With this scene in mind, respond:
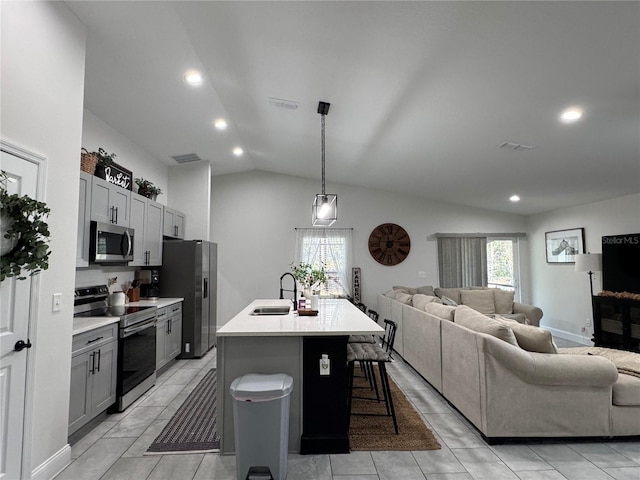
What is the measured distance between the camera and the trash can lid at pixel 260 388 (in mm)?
2062

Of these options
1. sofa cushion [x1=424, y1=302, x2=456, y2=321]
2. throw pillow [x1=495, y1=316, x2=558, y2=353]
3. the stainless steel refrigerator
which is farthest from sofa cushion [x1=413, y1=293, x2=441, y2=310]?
the stainless steel refrigerator

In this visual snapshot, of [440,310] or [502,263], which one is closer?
[440,310]

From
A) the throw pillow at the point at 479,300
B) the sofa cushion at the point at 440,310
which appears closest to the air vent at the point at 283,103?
the sofa cushion at the point at 440,310

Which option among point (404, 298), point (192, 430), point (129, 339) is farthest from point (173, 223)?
point (404, 298)

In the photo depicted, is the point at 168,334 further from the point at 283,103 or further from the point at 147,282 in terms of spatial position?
the point at 283,103

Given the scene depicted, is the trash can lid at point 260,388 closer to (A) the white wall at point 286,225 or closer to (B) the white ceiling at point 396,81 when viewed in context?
(B) the white ceiling at point 396,81

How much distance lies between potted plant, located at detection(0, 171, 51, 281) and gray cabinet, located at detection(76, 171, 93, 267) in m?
1.28

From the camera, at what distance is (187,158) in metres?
5.43

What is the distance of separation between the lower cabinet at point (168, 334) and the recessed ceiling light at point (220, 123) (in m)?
2.38

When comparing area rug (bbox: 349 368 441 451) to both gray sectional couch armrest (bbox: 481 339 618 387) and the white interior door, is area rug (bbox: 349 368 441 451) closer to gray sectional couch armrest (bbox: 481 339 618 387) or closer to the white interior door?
gray sectional couch armrest (bbox: 481 339 618 387)

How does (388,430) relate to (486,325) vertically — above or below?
below

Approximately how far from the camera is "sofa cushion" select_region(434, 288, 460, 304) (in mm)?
6112

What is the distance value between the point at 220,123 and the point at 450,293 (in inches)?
184

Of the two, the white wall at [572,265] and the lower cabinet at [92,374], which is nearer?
the lower cabinet at [92,374]
